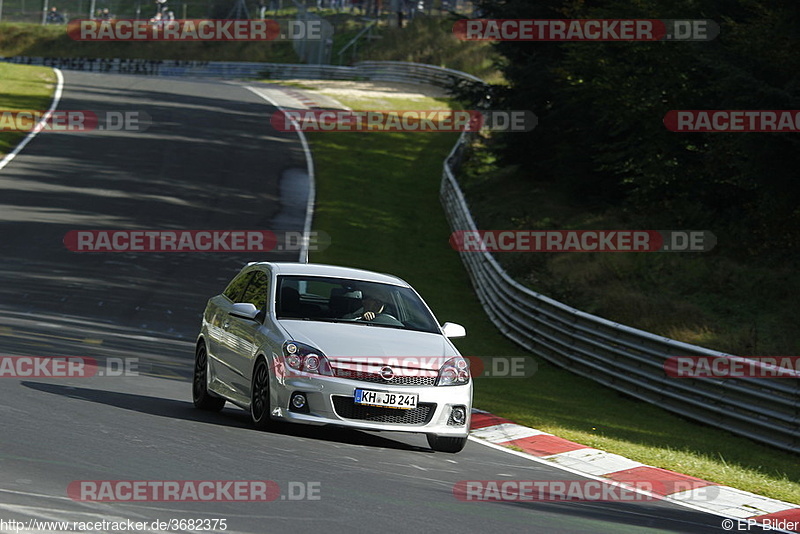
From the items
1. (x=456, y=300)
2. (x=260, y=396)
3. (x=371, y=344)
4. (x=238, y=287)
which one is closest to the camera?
(x=371, y=344)

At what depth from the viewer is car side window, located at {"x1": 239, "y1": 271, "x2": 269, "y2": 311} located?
11.4 meters

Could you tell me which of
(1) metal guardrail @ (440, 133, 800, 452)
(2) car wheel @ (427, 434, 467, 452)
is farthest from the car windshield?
(1) metal guardrail @ (440, 133, 800, 452)

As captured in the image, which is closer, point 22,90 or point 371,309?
point 371,309

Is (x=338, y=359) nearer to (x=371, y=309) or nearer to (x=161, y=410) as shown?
(x=371, y=309)

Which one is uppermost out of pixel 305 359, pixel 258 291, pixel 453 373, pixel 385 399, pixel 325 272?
pixel 325 272

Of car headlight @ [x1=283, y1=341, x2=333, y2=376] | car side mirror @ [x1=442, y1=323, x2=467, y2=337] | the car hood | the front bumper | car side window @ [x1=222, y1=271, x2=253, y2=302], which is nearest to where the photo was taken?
the front bumper

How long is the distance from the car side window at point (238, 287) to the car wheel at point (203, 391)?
586 millimetres

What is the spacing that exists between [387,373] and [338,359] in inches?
16.7

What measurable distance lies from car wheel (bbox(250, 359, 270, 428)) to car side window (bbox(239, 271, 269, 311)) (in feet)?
2.63

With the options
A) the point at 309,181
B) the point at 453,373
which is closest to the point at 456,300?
the point at 309,181

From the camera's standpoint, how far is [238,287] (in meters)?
12.4

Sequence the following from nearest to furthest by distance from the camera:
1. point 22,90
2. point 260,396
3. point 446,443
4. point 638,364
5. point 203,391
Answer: point 260,396 < point 446,443 < point 203,391 < point 638,364 < point 22,90

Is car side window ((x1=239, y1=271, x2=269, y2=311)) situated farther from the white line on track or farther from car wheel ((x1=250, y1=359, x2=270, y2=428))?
the white line on track

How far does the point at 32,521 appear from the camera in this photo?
21.4 ft
